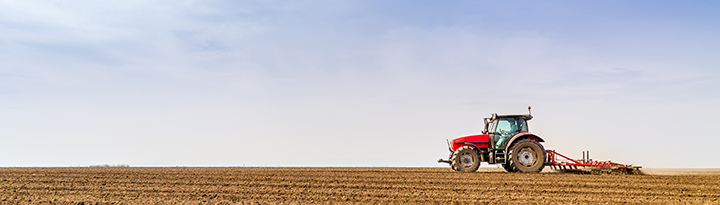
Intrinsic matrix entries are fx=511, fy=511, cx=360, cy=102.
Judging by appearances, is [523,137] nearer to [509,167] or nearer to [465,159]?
[509,167]

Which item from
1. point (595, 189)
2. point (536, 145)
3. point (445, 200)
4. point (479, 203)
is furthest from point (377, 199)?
point (536, 145)

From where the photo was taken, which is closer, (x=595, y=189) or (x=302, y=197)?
(x=302, y=197)

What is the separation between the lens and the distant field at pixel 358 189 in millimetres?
9156

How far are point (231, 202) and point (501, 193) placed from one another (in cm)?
502

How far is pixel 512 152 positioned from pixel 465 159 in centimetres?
134

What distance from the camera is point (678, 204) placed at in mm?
8602

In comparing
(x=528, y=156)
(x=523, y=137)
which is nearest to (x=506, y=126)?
(x=523, y=137)

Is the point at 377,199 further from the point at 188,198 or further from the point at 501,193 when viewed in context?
the point at 188,198

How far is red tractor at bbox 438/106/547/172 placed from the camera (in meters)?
14.3

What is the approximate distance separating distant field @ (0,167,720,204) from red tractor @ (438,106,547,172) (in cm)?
→ 180

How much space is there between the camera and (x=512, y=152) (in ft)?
46.7

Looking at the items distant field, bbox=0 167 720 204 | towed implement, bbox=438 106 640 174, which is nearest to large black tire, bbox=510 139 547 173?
towed implement, bbox=438 106 640 174

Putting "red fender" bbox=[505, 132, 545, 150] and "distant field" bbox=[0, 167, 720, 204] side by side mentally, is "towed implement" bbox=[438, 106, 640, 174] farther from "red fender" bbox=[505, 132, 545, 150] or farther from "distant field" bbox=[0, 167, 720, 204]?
"distant field" bbox=[0, 167, 720, 204]

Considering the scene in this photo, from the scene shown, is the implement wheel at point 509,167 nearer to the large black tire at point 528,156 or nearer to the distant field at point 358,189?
the large black tire at point 528,156
